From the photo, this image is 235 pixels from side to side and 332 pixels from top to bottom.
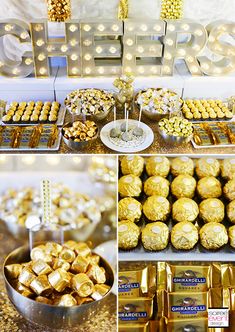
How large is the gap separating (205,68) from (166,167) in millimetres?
680

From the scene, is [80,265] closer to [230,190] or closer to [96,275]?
[96,275]

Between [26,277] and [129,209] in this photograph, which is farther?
[129,209]

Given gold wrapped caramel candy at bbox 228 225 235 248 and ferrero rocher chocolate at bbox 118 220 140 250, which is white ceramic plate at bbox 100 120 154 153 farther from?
gold wrapped caramel candy at bbox 228 225 235 248

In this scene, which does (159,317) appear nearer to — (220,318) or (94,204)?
(220,318)

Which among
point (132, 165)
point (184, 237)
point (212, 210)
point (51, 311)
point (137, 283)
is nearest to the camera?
point (51, 311)

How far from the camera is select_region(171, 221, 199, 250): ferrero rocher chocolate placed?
2342 mm

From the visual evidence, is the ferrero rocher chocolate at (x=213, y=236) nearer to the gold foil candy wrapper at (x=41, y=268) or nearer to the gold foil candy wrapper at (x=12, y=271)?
the gold foil candy wrapper at (x=41, y=268)

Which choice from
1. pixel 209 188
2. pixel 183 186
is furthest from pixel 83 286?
pixel 209 188

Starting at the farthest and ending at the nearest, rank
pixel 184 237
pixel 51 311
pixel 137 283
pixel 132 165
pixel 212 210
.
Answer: pixel 137 283 → pixel 132 165 → pixel 212 210 → pixel 184 237 → pixel 51 311

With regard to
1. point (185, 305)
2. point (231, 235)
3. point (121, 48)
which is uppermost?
point (121, 48)

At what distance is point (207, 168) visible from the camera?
262 centimetres

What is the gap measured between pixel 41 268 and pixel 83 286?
0.26m

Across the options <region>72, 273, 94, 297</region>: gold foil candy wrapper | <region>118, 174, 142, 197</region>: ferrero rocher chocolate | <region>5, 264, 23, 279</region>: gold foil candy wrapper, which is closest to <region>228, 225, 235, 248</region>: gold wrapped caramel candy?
<region>118, 174, 142, 197</region>: ferrero rocher chocolate

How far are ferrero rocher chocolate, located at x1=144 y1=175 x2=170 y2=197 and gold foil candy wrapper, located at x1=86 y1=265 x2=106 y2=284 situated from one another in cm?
52
